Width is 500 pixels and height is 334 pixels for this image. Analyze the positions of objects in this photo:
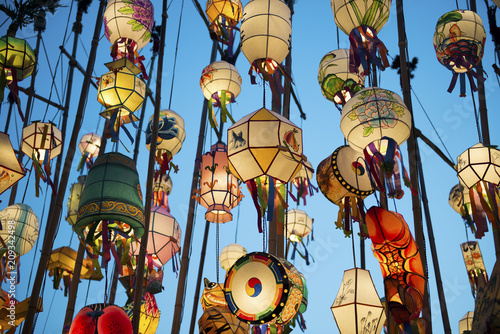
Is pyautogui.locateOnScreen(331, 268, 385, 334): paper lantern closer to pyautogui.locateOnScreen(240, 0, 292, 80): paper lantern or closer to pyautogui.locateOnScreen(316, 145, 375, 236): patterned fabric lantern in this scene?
pyautogui.locateOnScreen(316, 145, 375, 236): patterned fabric lantern

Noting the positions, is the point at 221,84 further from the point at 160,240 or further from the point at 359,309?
the point at 359,309

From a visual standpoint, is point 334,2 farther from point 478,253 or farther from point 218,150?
point 478,253

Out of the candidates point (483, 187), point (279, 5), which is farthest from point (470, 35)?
point (279, 5)

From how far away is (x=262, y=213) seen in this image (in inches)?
112

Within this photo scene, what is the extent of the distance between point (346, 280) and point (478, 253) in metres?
2.67

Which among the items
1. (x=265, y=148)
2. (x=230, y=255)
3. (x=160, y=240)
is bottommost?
(x=160, y=240)

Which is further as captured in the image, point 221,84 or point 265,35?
point 221,84

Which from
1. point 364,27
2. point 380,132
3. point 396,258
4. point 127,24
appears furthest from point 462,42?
point 127,24

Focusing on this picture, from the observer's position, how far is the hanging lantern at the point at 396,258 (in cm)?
253

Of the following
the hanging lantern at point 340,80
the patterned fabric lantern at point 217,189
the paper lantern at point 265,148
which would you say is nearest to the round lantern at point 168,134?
the patterned fabric lantern at point 217,189

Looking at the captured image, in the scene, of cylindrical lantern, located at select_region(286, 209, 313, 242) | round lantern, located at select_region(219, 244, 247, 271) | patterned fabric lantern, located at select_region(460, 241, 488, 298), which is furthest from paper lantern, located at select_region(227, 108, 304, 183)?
patterned fabric lantern, located at select_region(460, 241, 488, 298)

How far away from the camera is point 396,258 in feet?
8.71

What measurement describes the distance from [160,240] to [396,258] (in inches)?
61.0

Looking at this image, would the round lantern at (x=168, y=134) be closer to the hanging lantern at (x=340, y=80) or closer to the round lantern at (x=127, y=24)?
the round lantern at (x=127, y=24)
